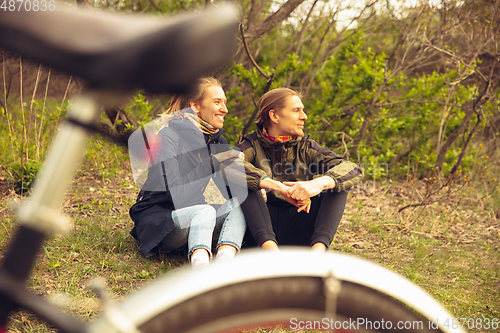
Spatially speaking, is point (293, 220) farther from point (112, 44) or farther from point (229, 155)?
point (112, 44)

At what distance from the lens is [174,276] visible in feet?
2.34

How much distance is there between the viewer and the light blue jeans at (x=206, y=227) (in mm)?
2059

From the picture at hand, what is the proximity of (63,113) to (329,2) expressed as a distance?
12.3 feet

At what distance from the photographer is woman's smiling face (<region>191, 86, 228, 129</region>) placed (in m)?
2.41

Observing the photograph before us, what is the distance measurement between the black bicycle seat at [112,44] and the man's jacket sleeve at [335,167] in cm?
170

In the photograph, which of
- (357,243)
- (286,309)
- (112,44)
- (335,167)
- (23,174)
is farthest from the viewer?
(23,174)

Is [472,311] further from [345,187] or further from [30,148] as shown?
[30,148]

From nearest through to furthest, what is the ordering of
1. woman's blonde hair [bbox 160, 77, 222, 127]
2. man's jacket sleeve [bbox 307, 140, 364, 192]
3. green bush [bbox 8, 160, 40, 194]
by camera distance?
man's jacket sleeve [bbox 307, 140, 364, 192]
woman's blonde hair [bbox 160, 77, 222, 127]
green bush [bbox 8, 160, 40, 194]

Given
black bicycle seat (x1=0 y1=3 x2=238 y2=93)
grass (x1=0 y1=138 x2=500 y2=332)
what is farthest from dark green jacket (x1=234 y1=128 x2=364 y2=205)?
black bicycle seat (x1=0 y1=3 x2=238 y2=93)

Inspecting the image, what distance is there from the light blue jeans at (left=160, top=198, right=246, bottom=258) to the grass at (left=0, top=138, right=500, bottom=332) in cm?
24

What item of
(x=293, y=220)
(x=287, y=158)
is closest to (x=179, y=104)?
(x=287, y=158)

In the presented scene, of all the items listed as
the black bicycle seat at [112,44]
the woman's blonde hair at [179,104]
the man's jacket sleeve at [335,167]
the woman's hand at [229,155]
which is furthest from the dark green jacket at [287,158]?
the black bicycle seat at [112,44]

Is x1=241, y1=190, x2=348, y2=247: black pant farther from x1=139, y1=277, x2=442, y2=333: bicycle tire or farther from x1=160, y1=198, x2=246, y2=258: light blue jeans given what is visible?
x1=139, y1=277, x2=442, y2=333: bicycle tire

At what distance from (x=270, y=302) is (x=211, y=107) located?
1.83 meters
